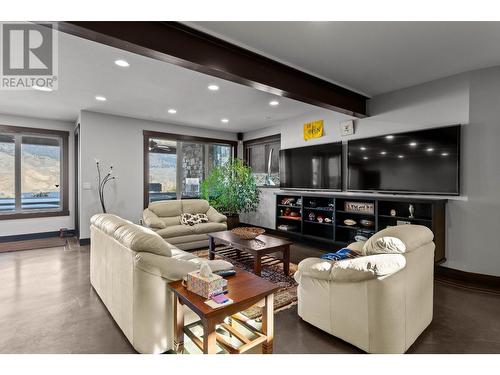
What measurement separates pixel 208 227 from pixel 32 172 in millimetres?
4200

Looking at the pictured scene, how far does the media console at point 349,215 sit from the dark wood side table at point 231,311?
8.84 ft

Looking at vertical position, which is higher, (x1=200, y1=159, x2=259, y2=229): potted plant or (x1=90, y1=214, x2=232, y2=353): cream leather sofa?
(x1=200, y1=159, x2=259, y2=229): potted plant

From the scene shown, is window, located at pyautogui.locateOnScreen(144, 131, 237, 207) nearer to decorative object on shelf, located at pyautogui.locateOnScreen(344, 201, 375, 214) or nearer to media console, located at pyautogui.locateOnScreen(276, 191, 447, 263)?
media console, located at pyautogui.locateOnScreen(276, 191, 447, 263)

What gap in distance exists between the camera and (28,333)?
2.12 metres

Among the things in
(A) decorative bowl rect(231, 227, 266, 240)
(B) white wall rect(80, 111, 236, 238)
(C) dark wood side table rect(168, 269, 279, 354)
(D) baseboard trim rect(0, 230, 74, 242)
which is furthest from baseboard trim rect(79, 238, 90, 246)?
(C) dark wood side table rect(168, 269, 279, 354)

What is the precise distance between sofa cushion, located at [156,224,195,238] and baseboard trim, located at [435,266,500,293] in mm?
3739

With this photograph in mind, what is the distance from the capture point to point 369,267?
1.71 metres

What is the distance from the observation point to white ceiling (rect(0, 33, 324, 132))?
299cm

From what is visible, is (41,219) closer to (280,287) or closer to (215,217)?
(215,217)

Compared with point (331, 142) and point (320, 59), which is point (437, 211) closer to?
point (331, 142)

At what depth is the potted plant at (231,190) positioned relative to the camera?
6191 millimetres

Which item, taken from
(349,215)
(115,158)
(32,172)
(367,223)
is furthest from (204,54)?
(32,172)

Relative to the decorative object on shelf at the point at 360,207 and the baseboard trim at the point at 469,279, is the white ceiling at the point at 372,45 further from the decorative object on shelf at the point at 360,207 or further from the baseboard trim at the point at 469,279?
the baseboard trim at the point at 469,279
